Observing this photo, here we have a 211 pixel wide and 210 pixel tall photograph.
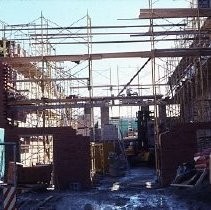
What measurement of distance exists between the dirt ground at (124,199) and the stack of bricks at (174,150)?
87cm

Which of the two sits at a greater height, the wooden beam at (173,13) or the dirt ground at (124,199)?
the wooden beam at (173,13)

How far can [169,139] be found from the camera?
2061 cm

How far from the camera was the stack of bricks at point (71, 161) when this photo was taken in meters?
21.3

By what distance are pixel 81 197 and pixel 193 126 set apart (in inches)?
234

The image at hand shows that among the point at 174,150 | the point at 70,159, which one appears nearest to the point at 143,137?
the point at 70,159

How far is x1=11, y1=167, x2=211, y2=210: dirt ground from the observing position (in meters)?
15.0

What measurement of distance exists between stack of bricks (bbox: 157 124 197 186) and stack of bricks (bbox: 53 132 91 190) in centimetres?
321

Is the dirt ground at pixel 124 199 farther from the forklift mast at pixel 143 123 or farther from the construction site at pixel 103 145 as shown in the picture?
the forklift mast at pixel 143 123

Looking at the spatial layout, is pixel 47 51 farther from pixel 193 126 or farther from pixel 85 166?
pixel 193 126

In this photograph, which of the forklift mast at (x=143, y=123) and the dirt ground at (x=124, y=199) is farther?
the forklift mast at (x=143, y=123)

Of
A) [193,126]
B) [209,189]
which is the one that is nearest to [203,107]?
[193,126]

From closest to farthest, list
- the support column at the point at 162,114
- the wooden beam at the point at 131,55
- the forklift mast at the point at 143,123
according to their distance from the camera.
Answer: the wooden beam at the point at 131,55, the support column at the point at 162,114, the forklift mast at the point at 143,123

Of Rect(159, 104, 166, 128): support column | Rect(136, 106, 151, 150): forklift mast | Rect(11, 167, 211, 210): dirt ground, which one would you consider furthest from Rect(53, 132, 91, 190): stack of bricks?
Rect(136, 106, 151, 150): forklift mast

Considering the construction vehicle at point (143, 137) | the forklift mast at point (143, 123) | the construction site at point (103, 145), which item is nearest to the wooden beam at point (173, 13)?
the construction site at point (103, 145)
